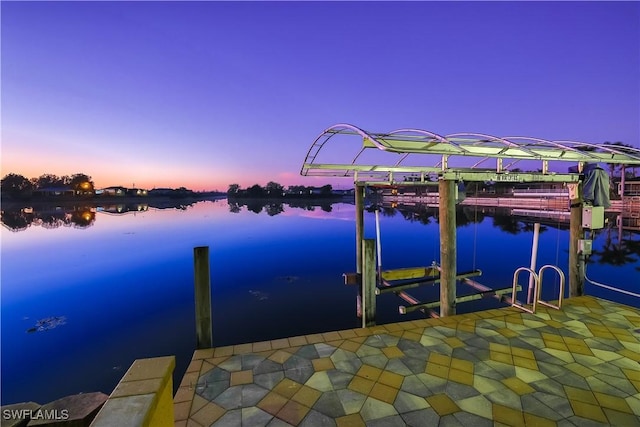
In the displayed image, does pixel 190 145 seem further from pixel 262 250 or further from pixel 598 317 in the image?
pixel 598 317

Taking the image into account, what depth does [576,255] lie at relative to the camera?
5.60 m

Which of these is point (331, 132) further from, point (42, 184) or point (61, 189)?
point (42, 184)

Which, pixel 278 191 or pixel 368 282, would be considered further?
pixel 278 191

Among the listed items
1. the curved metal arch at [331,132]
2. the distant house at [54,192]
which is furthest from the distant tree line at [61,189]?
the curved metal arch at [331,132]

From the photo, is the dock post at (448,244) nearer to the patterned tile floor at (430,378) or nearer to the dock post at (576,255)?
the patterned tile floor at (430,378)

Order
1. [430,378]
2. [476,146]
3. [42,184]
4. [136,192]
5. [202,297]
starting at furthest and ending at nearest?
[136,192] → [42,184] → [476,146] → [202,297] → [430,378]

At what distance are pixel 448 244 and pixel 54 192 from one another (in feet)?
321

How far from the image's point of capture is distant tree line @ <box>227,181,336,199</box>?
297 feet

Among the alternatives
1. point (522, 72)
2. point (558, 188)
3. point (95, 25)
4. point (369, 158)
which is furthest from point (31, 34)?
point (558, 188)

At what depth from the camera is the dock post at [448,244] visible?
464 centimetres

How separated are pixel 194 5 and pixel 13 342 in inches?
509

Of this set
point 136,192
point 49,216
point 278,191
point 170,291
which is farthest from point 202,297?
point 136,192

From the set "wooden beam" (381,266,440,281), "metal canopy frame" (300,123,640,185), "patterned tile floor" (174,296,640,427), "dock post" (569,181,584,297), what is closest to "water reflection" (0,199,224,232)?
"wooden beam" (381,266,440,281)

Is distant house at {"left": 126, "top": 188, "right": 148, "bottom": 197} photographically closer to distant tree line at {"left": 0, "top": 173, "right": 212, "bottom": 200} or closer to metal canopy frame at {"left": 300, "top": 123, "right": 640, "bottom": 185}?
distant tree line at {"left": 0, "top": 173, "right": 212, "bottom": 200}
